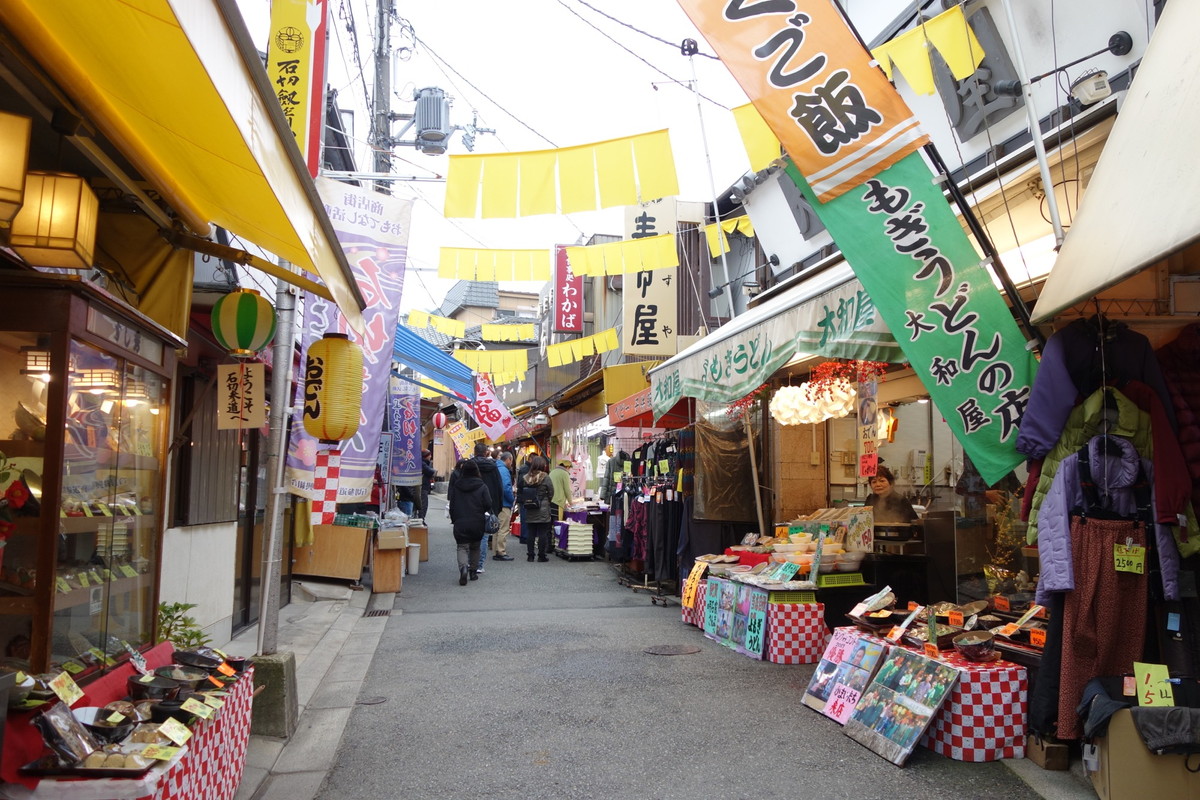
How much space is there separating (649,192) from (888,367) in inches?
155

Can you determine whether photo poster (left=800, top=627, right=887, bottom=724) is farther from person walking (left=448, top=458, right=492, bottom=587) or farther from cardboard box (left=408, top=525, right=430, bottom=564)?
cardboard box (left=408, top=525, right=430, bottom=564)

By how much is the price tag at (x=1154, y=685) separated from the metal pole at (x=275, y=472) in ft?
18.5

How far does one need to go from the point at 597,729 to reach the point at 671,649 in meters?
2.93

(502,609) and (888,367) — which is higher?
(888,367)

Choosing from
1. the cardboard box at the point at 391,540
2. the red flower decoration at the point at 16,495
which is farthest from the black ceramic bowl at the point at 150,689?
the cardboard box at the point at 391,540

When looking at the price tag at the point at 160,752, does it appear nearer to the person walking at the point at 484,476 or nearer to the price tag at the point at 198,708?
the price tag at the point at 198,708

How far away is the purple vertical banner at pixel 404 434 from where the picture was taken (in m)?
20.4

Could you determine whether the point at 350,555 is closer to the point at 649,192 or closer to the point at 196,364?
the point at 196,364

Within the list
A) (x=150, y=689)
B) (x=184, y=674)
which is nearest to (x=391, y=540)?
(x=184, y=674)

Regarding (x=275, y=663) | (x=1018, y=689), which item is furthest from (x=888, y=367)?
(x=275, y=663)

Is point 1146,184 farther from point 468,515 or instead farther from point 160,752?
point 468,515

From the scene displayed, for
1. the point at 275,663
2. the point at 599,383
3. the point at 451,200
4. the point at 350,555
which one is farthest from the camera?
the point at 599,383

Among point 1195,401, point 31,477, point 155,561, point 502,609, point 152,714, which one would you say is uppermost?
point 1195,401

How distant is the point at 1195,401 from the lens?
4930 mm
